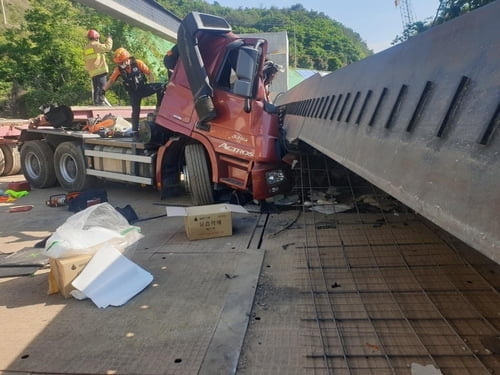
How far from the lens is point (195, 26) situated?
5.16 metres

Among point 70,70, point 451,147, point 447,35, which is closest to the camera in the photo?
point 451,147

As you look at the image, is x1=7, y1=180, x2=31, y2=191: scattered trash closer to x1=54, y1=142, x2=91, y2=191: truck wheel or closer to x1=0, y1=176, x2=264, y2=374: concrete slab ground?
x1=54, y1=142, x2=91, y2=191: truck wheel

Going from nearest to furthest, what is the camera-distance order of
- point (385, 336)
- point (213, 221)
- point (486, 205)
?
point (486, 205) < point (385, 336) < point (213, 221)

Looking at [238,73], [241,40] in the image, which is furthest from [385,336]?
[241,40]

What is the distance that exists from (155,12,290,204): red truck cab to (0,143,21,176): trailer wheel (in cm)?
553

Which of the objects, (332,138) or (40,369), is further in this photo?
(332,138)

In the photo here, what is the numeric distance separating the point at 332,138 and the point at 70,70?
18.4 metres

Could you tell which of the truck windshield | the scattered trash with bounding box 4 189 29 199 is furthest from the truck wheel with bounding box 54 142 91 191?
the truck windshield

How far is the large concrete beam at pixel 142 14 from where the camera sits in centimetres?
1318

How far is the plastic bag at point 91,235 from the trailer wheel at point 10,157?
697cm

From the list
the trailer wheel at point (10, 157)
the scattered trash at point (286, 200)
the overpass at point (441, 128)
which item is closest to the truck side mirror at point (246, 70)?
the scattered trash at point (286, 200)

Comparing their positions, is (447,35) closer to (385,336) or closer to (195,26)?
(385,336)

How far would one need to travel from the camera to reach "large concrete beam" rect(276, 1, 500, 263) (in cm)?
103

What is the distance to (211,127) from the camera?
5.48 metres
